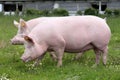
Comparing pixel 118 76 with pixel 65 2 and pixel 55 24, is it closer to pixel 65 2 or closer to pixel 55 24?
pixel 55 24

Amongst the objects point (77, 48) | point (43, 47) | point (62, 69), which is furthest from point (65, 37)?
point (62, 69)

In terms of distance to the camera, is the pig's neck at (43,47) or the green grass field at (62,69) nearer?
the green grass field at (62,69)

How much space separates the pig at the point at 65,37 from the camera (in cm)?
1033

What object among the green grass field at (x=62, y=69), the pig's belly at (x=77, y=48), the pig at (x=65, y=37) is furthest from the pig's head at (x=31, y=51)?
the pig's belly at (x=77, y=48)

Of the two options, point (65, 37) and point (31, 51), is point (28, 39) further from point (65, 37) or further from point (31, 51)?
point (65, 37)

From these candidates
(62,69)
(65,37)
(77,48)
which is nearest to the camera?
(62,69)

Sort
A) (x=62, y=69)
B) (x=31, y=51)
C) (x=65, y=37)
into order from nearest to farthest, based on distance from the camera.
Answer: (x=62, y=69) < (x=31, y=51) < (x=65, y=37)

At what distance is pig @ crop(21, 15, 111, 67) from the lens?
1033 cm

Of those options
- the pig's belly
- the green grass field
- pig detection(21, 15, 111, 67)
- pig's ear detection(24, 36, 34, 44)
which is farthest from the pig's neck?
the pig's belly

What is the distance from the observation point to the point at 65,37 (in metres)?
10.6

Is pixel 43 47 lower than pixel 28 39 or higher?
lower

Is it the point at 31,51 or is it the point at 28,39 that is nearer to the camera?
the point at 28,39

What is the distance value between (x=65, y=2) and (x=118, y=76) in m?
31.5

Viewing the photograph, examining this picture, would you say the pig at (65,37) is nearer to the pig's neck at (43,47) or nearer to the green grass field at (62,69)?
the pig's neck at (43,47)
